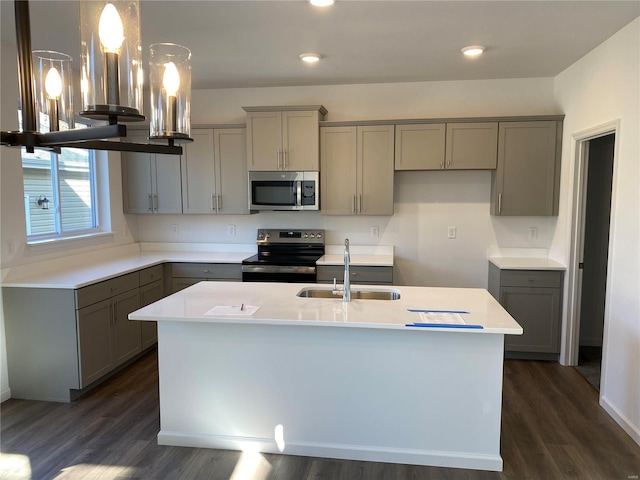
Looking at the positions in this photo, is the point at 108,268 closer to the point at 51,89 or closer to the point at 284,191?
the point at 284,191

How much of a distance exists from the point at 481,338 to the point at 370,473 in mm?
947

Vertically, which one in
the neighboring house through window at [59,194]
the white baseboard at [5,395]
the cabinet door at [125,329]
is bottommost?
the white baseboard at [5,395]

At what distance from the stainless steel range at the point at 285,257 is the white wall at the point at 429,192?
4.7 inches

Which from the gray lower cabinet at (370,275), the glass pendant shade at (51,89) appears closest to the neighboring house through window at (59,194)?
the glass pendant shade at (51,89)

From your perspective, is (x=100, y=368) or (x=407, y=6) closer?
(x=407, y=6)

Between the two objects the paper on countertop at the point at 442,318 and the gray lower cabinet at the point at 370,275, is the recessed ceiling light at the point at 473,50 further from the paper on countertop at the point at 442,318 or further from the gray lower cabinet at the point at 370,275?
the paper on countertop at the point at 442,318

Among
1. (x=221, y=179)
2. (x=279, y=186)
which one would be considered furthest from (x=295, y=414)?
(x=221, y=179)

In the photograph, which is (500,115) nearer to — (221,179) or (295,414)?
(221,179)

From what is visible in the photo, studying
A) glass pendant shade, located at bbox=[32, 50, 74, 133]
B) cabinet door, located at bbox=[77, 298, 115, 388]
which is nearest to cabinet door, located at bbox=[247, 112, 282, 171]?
cabinet door, located at bbox=[77, 298, 115, 388]

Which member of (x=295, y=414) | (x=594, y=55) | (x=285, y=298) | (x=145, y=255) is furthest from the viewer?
(x=145, y=255)

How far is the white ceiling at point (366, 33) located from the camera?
2678mm

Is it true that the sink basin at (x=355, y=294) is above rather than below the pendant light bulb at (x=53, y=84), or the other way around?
below

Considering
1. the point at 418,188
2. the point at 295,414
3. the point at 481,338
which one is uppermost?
the point at 418,188

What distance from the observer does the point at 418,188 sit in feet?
15.1
